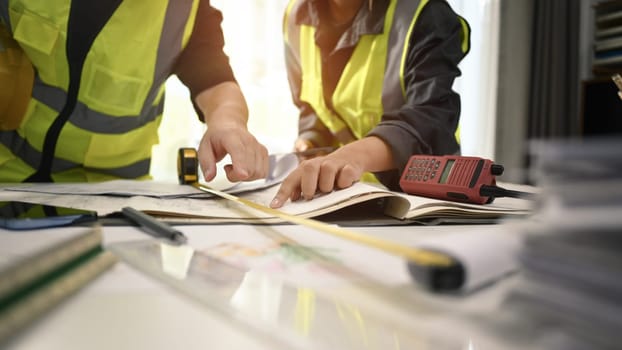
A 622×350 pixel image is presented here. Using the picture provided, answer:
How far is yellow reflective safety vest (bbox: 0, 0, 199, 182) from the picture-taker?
0.78 metres

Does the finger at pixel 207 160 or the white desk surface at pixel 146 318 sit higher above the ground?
the finger at pixel 207 160

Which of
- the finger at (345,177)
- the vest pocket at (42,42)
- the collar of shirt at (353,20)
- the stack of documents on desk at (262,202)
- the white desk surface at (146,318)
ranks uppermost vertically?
the collar of shirt at (353,20)

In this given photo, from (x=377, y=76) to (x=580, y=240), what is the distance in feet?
3.24

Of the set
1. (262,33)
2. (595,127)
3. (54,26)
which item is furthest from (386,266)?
(595,127)

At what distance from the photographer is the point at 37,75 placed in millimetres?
786

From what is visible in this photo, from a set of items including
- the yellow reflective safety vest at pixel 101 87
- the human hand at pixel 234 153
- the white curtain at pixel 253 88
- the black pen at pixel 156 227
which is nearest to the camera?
the black pen at pixel 156 227

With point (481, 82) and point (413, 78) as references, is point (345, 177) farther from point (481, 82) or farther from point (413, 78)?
point (481, 82)

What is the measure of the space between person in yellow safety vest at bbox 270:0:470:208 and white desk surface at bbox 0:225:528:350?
1.56ft

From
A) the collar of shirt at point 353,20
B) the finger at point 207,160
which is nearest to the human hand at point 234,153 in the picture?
the finger at point 207,160

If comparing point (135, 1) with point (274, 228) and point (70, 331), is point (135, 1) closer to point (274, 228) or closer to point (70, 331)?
point (274, 228)

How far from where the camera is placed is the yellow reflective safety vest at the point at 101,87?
2.55 feet

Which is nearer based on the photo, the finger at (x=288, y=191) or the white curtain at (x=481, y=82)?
the finger at (x=288, y=191)

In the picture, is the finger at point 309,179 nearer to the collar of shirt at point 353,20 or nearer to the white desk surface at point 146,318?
the white desk surface at point 146,318

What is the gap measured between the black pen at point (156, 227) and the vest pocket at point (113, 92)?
0.55 meters
